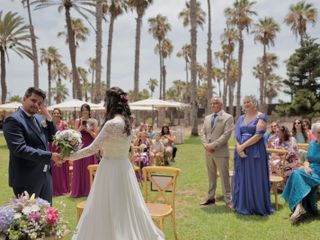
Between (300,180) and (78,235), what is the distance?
371 centimetres

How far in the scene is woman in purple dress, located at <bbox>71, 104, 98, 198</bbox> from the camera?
25.5 ft

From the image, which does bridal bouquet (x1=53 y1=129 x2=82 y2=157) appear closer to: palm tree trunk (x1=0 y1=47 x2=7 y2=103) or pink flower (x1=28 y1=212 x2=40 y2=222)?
pink flower (x1=28 y1=212 x2=40 y2=222)

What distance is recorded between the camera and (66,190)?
8461 millimetres

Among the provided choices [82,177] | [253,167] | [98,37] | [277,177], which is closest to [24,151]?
[253,167]

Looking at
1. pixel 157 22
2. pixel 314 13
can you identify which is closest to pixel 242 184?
pixel 314 13

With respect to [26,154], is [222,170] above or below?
below

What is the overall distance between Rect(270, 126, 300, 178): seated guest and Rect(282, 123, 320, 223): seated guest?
6.21 feet

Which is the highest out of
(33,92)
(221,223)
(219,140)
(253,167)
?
(33,92)

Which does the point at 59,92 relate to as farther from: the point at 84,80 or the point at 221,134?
the point at 221,134

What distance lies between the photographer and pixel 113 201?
4.01 metres

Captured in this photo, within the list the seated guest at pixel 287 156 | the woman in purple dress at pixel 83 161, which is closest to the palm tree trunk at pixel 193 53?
the seated guest at pixel 287 156

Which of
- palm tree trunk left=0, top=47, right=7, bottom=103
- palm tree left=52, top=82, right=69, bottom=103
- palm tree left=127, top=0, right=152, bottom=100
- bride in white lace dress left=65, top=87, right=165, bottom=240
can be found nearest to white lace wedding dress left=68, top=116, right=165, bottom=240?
bride in white lace dress left=65, top=87, right=165, bottom=240

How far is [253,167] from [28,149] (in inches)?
167

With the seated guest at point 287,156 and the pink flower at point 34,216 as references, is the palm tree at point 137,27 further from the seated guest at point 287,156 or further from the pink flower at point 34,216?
the pink flower at point 34,216
